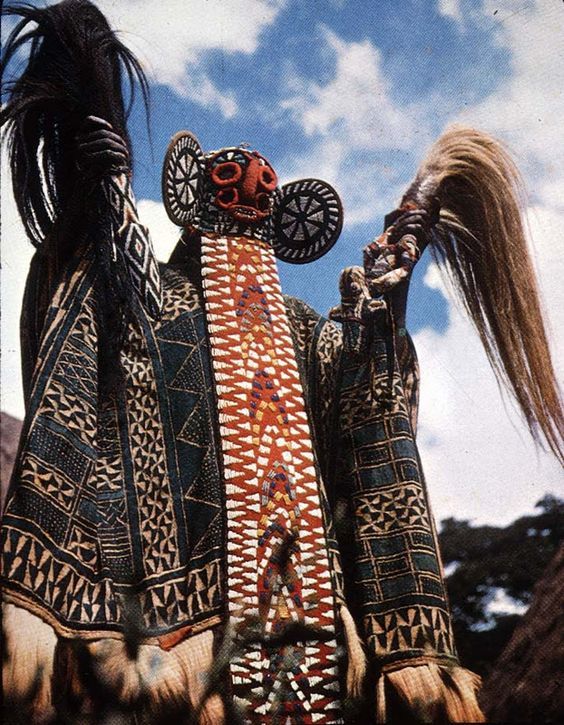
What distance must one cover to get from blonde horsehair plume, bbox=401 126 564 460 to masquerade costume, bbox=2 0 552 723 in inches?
1.2

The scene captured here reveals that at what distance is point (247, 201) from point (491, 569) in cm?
104

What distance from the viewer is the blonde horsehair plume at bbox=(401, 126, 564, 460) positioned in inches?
112

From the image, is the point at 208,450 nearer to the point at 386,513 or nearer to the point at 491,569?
the point at 386,513

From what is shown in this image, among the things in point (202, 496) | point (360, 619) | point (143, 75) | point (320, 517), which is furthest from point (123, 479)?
point (143, 75)

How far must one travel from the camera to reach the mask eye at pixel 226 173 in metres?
2.91

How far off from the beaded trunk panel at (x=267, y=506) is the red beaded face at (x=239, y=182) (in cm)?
8

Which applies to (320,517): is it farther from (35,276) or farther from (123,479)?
(35,276)

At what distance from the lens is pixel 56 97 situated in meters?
2.78

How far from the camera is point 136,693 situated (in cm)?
233

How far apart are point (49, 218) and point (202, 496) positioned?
784mm

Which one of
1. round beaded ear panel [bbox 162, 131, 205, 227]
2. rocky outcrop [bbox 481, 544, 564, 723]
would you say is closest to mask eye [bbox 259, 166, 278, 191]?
round beaded ear panel [bbox 162, 131, 205, 227]

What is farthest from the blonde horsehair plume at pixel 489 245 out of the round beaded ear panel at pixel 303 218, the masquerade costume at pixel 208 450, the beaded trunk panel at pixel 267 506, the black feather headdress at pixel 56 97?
the black feather headdress at pixel 56 97

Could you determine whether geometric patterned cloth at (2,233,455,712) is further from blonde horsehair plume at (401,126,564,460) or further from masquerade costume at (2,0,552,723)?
blonde horsehair plume at (401,126,564,460)

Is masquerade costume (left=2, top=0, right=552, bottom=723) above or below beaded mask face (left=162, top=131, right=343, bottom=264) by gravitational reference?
below
